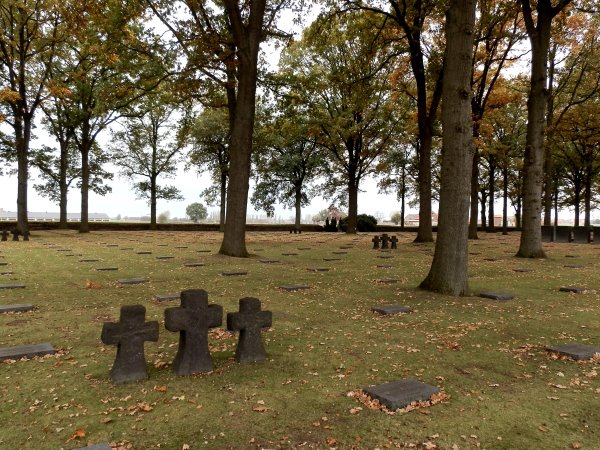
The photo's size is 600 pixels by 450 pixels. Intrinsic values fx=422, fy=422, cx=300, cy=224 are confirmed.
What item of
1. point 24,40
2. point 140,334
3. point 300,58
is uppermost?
point 300,58

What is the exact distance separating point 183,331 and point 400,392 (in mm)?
1784

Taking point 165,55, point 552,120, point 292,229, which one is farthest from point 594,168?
point 165,55

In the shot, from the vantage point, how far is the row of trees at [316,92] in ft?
40.8

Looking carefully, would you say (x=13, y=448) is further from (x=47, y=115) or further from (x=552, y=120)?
(x=47, y=115)

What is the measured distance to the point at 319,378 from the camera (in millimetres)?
3557

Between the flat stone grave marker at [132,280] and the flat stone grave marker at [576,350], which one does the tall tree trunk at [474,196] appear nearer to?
the flat stone grave marker at [132,280]

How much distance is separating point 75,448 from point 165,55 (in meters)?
13.9

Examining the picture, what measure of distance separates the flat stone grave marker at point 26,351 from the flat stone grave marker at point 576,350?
16.4 feet

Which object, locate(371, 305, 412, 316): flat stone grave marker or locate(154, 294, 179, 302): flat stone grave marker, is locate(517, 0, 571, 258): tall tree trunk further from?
locate(154, 294, 179, 302): flat stone grave marker

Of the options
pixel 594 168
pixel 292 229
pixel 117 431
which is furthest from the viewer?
pixel 292 229

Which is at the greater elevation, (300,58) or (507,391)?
(300,58)

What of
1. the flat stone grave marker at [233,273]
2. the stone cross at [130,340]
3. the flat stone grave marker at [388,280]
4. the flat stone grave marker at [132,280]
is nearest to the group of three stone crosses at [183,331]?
the stone cross at [130,340]

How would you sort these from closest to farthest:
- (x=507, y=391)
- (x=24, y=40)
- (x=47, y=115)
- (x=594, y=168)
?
(x=507, y=391) < (x=24, y=40) < (x=47, y=115) < (x=594, y=168)

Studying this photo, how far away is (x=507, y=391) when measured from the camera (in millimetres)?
3320
